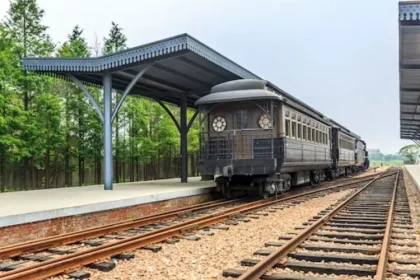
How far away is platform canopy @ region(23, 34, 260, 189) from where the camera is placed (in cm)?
1371

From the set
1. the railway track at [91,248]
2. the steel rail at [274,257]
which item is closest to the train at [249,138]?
the railway track at [91,248]

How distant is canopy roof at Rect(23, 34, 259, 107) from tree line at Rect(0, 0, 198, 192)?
261 cm

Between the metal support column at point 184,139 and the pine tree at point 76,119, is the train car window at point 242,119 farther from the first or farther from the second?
the pine tree at point 76,119

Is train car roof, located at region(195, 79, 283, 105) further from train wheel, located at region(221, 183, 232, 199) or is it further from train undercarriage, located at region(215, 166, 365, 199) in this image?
train wheel, located at region(221, 183, 232, 199)

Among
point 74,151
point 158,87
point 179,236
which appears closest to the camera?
point 179,236

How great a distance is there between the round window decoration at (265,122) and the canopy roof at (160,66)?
99.3 inches

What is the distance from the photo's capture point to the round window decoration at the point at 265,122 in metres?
13.9

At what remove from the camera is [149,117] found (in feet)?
85.1

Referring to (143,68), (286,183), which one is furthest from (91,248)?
(286,183)

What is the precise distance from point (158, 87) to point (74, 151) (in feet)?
20.4

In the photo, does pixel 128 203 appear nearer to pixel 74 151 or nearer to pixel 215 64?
pixel 215 64

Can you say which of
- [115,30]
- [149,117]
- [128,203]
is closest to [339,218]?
[128,203]

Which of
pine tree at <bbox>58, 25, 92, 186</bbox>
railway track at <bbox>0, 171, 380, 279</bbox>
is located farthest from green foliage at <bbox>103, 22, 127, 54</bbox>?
railway track at <bbox>0, 171, 380, 279</bbox>

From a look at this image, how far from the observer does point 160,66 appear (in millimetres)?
15578
